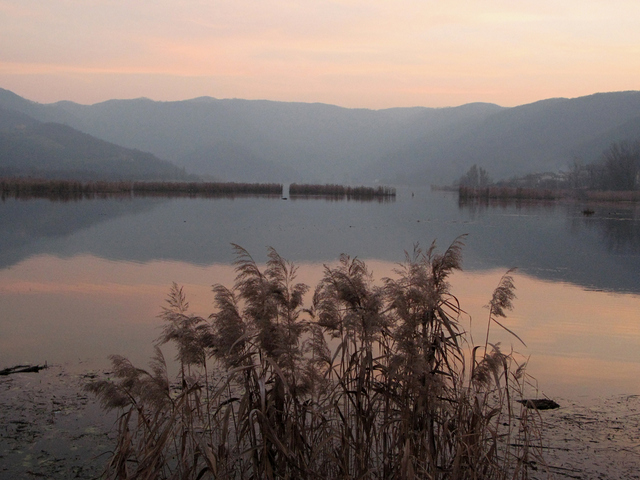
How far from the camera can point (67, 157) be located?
160750 millimetres

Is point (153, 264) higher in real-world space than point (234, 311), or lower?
lower

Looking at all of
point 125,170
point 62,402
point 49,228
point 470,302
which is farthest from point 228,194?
point 125,170

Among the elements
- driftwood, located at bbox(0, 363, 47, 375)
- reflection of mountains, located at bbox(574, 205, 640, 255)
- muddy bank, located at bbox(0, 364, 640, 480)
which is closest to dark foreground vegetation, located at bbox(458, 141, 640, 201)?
reflection of mountains, located at bbox(574, 205, 640, 255)

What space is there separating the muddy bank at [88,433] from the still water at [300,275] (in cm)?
68

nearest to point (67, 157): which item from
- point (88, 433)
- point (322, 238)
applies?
point (322, 238)

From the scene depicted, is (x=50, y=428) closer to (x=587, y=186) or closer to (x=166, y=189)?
(x=166, y=189)

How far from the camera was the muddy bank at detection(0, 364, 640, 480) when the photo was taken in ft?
15.0

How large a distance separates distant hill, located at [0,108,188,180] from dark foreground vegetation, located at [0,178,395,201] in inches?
3173

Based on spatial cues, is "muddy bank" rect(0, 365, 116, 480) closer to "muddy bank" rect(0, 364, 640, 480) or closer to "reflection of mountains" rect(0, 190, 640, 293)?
"muddy bank" rect(0, 364, 640, 480)

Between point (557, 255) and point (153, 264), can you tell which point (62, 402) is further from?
point (557, 255)

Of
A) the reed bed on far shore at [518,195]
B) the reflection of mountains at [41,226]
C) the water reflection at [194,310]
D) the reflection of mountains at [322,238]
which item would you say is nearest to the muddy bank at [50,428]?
the water reflection at [194,310]

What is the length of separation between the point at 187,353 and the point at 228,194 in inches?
2255

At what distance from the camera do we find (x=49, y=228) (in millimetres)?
23000

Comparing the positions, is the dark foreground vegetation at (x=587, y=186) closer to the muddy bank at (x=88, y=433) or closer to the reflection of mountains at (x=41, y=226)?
the reflection of mountains at (x=41, y=226)
